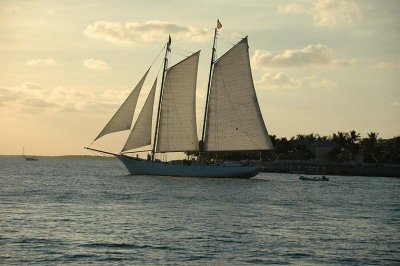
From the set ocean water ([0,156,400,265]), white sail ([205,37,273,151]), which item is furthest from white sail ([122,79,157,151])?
ocean water ([0,156,400,265])

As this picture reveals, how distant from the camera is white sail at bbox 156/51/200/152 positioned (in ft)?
326

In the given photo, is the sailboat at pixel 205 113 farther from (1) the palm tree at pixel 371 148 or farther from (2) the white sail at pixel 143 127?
(1) the palm tree at pixel 371 148

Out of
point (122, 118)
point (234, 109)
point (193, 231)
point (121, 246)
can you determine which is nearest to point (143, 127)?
point (122, 118)

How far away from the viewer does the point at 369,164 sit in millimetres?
181375

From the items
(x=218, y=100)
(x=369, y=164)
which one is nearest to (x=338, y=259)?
(x=218, y=100)

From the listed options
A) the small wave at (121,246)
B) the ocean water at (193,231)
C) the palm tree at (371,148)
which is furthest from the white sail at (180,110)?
the palm tree at (371,148)

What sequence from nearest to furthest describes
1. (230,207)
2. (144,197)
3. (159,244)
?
(159,244)
(230,207)
(144,197)

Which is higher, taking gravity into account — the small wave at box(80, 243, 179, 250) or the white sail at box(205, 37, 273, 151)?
the white sail at box(205, 37, 273, 151)

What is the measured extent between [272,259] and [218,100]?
223 ft

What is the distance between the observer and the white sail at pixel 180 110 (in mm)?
99438

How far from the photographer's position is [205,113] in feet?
329

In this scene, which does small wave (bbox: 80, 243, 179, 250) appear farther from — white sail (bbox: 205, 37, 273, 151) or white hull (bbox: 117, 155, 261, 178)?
white hull (bbox: 117, 155, 261, 178)

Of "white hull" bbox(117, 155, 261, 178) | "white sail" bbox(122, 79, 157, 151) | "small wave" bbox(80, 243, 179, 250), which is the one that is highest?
"white sail" bbox(122, 79, 157, 151)

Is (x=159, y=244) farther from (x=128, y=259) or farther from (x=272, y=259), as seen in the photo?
(x=272, y=259)
